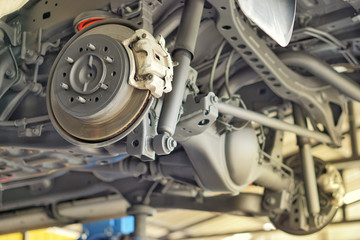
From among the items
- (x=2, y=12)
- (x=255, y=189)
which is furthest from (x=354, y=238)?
(x=2, y=12)

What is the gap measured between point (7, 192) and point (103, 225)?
1329 mm

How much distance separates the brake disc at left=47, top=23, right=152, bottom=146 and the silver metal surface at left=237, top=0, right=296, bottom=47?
0.44 metres

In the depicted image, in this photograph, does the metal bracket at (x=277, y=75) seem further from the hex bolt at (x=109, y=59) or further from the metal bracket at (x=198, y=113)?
the hex bolt at (x=109, y=59)

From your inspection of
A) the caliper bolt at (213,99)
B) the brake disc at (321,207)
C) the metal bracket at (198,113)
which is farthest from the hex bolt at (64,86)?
the brake disc at (321,207)

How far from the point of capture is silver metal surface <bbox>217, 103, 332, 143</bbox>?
257 centimetres


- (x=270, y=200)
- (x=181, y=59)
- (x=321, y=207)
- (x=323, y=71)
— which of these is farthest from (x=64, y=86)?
(x=321, y=207)

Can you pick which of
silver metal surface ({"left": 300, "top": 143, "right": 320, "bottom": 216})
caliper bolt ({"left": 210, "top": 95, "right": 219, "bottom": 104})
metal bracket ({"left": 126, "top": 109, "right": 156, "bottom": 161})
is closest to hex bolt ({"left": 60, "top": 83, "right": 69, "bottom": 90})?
metal bracket ({"left": 126, "top": 109, "right": 156, "bottom": 161})

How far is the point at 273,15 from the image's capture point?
1.97 m

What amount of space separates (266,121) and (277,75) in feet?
0.84

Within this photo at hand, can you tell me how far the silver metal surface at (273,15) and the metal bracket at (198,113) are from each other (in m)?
0.44

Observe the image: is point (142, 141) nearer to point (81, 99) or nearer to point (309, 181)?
point (81, 99)

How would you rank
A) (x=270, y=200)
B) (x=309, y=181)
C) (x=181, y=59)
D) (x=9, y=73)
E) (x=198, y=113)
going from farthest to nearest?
(x=270, y=200) < (x=309, y=181) < (x=9, y=73) < (x=198, y=113) < (x=181, y=59)

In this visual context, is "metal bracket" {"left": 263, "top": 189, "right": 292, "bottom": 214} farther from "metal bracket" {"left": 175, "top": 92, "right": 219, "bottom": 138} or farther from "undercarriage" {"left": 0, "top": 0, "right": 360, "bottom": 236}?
"metal bracket" {"left": 175, "top": 92, "right": 219, "bottom": 138}

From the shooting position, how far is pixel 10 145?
8.70ft
